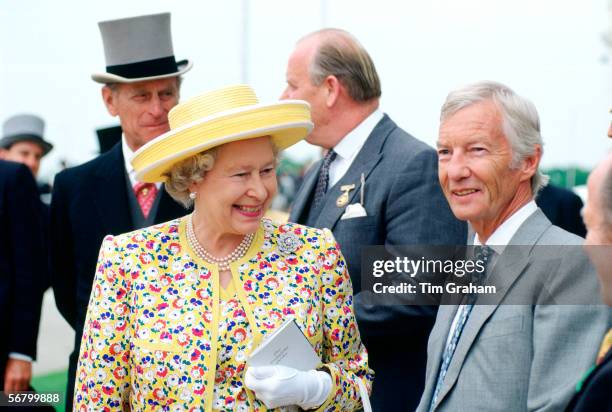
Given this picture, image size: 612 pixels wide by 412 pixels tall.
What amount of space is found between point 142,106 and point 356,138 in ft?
3.71

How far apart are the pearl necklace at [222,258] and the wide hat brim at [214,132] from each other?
0.84 ft

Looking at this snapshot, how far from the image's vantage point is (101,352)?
2994mm

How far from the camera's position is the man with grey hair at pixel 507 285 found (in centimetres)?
280

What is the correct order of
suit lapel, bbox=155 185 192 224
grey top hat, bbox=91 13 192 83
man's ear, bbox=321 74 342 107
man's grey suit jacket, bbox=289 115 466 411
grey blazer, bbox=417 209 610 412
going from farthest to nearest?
grey top hat, bbox=91 13 192 83, man's ear, bbox=321 74 342 107, suit lapel, bbox=155 185 192 224, man's grey suit jacket, bbox=289 115 466 411, grey blazer, bbox=417 209 610 412

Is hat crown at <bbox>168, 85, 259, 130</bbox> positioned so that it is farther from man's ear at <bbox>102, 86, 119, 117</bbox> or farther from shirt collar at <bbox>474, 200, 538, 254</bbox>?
man's ear at <bbox>102, 86, 119, 117</bbox>

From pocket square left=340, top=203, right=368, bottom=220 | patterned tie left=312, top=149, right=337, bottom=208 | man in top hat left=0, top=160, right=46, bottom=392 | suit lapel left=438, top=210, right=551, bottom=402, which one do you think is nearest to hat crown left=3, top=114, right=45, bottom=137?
man in top hat left=0, top=160, right=46, bottom=392

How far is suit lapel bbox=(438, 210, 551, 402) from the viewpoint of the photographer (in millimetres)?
3025

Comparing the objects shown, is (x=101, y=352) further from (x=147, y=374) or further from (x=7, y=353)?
(x=7, y=353)

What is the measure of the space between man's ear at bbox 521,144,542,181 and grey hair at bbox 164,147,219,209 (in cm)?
107

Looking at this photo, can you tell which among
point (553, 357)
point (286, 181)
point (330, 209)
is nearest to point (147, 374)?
point (553, 357)

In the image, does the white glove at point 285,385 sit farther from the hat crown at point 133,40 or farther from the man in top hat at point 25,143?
the man in top hat at point 25,143

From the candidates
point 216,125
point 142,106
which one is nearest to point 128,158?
point 142,106

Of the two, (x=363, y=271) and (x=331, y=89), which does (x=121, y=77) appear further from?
(x=363, y=271)

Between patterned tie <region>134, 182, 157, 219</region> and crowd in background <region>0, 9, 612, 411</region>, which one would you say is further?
patterned tie <region>134, 182, 157, 219</region>
